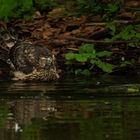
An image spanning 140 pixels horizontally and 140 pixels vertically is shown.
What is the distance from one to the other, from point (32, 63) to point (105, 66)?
1.16 meters

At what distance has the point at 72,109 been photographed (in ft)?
26.1

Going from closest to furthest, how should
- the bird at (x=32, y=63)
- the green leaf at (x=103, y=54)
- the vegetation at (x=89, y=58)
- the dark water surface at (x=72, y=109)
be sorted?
the dark water surface at (x=72, y=109) → the bird at (x=32, y=63) → the vegetation at (x=89, y=58) → the green leaf at (x=103, y=54)

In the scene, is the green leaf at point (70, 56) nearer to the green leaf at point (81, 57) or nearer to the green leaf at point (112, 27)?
the green leaf at point (81, 57)

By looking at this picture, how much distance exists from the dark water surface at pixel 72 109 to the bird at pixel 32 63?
258 mm

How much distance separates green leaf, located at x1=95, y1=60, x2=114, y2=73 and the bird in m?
0.71

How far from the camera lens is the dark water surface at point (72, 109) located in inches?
259

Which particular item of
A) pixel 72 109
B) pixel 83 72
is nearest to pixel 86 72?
pixel 83 72

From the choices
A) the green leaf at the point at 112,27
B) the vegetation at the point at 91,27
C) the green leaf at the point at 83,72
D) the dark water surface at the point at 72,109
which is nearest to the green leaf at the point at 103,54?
the vegetation at the point at 91,27

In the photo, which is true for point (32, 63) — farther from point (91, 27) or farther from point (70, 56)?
Result: point (91, 27)

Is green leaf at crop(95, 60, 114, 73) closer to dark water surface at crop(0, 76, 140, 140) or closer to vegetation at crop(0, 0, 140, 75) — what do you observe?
vegetation at crop(0, 0, 140, 75)

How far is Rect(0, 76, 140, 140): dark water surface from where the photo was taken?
658 centimetres

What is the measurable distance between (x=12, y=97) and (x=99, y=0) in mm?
6050

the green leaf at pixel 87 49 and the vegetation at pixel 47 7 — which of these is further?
the vegetation at pixel 47 7

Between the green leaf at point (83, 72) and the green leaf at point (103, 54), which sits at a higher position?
the green leaf at point (103, 54)
